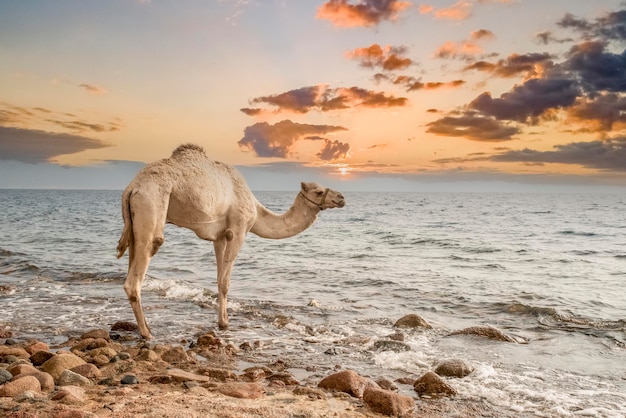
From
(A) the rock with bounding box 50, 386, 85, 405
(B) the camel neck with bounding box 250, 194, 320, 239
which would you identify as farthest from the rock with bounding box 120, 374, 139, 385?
(B) the camel neck with bounding box 250, 194, 320, 239

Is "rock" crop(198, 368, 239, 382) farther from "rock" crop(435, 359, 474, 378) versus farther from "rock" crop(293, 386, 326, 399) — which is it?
"rock" crop(435, 359, 474, 378)

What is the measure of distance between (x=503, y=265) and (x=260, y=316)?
47.5ft

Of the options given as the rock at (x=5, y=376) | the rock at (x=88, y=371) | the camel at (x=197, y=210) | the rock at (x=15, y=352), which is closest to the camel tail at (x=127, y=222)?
the camel at (x=197, y=210)

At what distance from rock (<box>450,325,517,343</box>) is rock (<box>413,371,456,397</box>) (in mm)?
3635

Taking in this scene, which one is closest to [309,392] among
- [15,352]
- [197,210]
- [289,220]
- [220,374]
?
[220,374]

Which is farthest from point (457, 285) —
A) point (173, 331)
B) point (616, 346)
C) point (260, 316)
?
point (173, 331)

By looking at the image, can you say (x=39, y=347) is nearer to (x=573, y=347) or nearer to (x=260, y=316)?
(x=260, y=316)

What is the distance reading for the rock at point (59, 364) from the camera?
6.00 metres

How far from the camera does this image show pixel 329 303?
43.7 feet

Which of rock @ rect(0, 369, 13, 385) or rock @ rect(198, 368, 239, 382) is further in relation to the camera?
rock @ rect(198, 368, 239, 382)

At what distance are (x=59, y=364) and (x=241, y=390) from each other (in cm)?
237

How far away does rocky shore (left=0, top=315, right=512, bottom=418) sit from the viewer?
473cm

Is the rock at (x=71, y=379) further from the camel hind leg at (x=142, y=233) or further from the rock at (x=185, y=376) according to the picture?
the camel hind leg at (x=142, y=233)

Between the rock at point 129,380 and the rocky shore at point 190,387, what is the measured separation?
11mm
